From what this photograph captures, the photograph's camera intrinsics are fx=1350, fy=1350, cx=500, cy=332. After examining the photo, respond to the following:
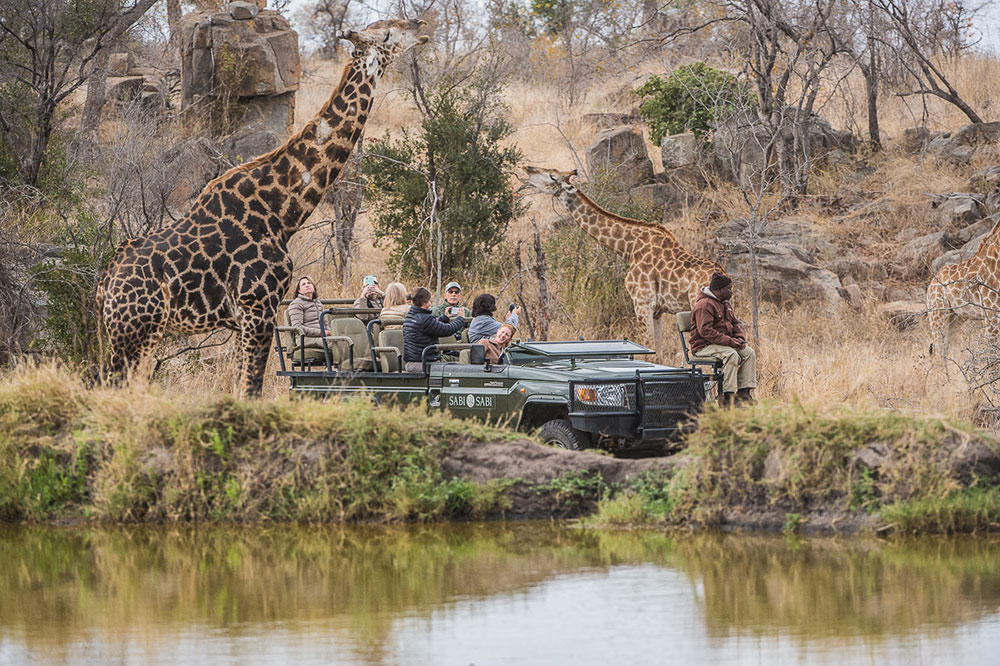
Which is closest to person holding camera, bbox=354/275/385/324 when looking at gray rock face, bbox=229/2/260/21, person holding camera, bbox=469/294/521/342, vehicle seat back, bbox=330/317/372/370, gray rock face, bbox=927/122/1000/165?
vehicle seat back, bbox=330/317/372/370

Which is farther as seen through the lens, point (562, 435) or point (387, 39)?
point (387, 39)

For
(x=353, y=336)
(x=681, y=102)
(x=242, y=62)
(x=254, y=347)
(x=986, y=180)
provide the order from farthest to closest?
(x=242, y=62)
(x=681, y=102)
(x=986, y=180)
(x=254, y=347)
(x=353, y=336)

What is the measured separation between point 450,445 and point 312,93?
78.6 feet

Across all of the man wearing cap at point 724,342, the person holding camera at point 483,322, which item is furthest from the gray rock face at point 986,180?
the person holding camera at point 483,322

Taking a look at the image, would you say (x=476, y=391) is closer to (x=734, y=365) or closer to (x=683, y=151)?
(x=734, y=365)

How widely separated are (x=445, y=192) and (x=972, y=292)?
7831 mm

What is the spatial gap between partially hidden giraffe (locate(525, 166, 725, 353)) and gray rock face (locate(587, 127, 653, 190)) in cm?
658

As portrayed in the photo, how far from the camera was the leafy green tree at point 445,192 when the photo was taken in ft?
63.4

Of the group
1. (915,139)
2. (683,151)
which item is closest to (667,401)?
Result: (683,151)

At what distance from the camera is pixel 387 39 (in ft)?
43.9

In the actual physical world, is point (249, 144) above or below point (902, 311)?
above

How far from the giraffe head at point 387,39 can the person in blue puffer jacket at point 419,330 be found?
3187mm

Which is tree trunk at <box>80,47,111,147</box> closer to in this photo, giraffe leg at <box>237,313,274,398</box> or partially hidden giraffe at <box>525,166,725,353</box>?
partially hidden giraffe at <box>525,166,725,353</box>

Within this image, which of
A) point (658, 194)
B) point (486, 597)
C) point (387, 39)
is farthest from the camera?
point (658, 194)
